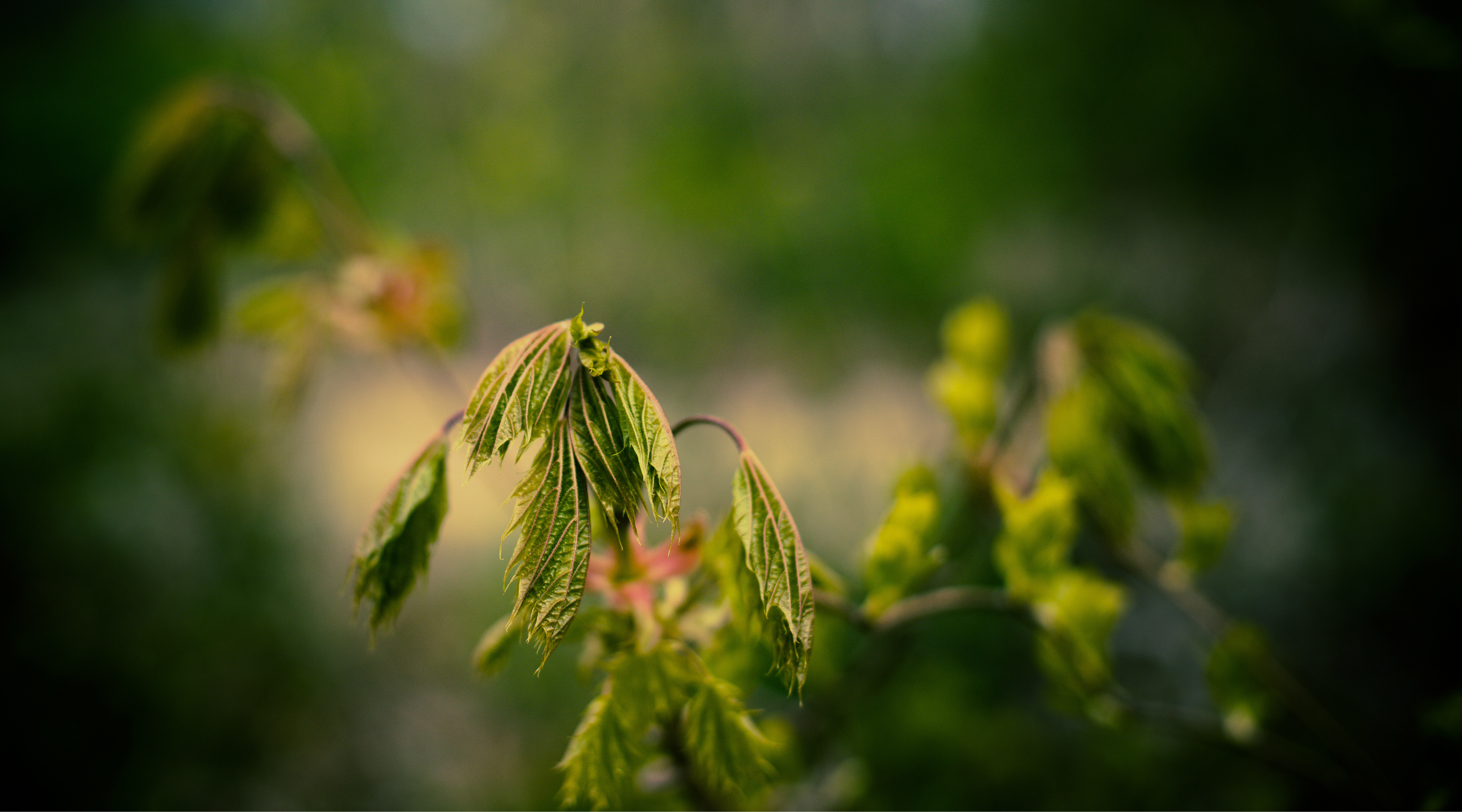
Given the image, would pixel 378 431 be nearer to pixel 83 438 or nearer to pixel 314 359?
pixel 83 438

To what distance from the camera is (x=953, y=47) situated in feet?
6.41

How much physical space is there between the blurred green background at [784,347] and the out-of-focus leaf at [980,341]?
0.31ft

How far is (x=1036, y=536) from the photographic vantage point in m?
0.38

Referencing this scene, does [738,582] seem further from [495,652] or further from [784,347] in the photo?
[784,347]

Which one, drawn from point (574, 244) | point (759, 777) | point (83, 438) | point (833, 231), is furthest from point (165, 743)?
point (833, 231)

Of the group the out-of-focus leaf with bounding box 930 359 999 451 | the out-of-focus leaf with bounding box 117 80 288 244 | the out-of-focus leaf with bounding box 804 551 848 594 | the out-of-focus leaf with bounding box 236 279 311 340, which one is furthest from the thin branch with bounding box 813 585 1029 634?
the out-of-focus leaf with bounding box 117 80 288 244

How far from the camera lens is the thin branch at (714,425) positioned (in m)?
0.28

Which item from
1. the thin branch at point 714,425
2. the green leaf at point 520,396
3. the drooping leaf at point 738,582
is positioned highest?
the green leaf at point 520,396

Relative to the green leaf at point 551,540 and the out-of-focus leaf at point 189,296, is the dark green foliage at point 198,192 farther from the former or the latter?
the green leaf at point 551,540

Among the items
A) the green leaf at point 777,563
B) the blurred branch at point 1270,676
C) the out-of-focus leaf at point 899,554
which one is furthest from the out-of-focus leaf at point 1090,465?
the green leaf at point 777,563

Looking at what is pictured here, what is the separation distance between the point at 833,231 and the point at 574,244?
1.03 meters

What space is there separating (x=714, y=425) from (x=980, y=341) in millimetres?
246

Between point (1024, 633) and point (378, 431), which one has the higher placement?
point (378, 431)

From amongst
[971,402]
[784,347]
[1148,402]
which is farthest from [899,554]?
[784,347]
